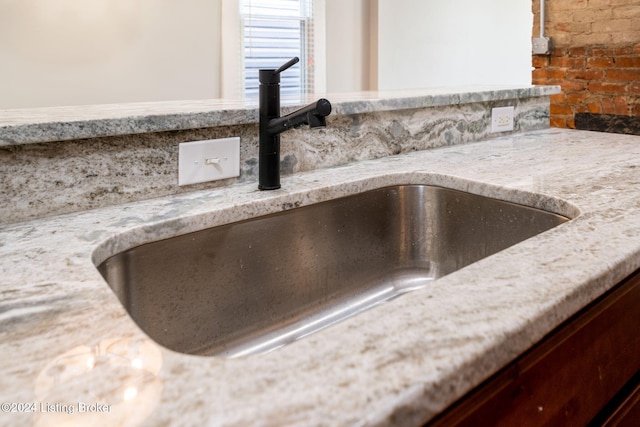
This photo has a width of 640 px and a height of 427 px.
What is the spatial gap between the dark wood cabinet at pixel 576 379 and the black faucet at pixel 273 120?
0.50 m

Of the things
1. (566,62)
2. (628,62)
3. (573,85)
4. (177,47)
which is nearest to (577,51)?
(566,62)

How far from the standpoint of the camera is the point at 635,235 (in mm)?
674

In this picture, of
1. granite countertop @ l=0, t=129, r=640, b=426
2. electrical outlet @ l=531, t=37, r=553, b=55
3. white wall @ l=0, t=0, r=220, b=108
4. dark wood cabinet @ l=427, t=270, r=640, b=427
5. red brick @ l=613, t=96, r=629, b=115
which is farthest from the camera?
electrical outlet @ l=531, t=37, r=553, b=55

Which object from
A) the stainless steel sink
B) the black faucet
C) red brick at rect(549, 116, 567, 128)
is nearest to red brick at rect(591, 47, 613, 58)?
red brick at rect(549, 116, 567, 128)

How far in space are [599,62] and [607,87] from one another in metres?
0.15

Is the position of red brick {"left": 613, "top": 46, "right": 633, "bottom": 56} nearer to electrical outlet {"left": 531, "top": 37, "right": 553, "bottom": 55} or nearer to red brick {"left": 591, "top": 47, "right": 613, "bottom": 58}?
red brick {"left": 591, "top": 47, "right": 613, "bottom": 58}

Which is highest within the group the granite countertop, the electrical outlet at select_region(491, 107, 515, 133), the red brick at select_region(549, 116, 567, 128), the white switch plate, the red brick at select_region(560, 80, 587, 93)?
the red brick at select_region(560, 80, 587, 93)

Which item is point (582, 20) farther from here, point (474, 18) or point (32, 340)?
point (32, 340)

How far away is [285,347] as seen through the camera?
17.3 inches

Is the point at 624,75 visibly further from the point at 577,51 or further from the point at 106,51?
the point at 106,51

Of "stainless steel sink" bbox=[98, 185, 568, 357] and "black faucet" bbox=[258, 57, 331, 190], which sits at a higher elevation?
"black faucet" bbox=[258, 57, 331, 190]

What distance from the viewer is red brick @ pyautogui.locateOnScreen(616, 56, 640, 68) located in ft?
9.11

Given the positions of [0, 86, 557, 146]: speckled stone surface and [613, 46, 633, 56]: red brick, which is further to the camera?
[613, 46, 633, 56]: red brick

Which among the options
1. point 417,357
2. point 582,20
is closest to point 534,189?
point 417,357
